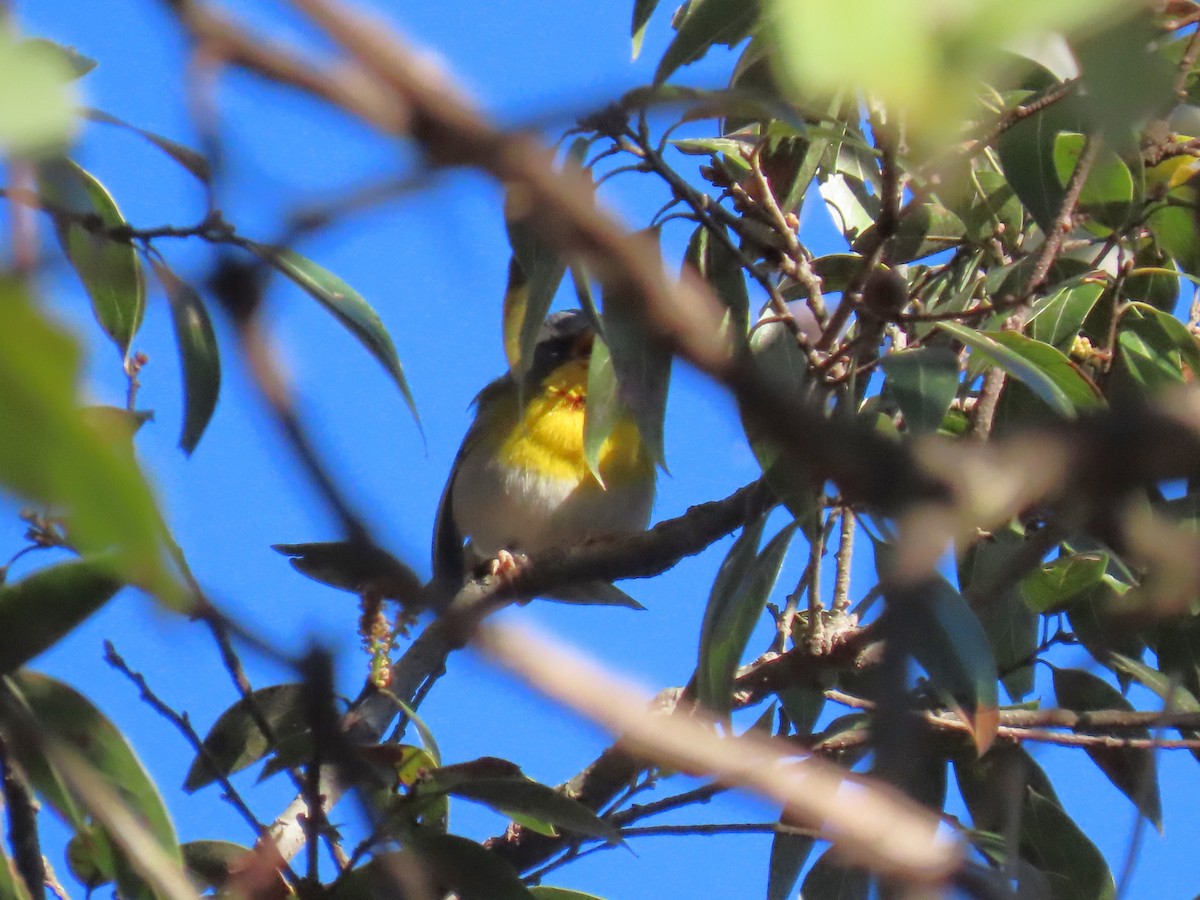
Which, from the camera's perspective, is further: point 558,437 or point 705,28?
point 558,437

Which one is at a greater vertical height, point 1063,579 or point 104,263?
point 1063,579

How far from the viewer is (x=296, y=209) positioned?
581 mm

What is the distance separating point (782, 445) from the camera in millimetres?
389

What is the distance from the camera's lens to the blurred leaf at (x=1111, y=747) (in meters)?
2.45

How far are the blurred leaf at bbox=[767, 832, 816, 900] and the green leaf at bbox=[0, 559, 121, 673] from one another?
1.52m

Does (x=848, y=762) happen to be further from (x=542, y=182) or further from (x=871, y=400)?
(x=542, y=182)

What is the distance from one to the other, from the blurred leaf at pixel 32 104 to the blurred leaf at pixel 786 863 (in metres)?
2.30

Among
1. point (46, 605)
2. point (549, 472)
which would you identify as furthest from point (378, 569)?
point (549, 472)

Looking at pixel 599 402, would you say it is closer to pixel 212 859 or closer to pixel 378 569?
pixel 212 859

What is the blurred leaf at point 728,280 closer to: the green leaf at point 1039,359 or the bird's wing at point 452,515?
the green leaf at point 1039,359

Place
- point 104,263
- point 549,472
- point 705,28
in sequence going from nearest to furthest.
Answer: point 104,263
point 705,28
point 549,472

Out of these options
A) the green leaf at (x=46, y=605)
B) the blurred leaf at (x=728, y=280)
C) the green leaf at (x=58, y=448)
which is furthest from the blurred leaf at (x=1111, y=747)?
the green leaf at (x=58, y=448)

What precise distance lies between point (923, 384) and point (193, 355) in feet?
3.47

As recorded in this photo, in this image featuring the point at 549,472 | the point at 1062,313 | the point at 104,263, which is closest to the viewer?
the point at 104,263
